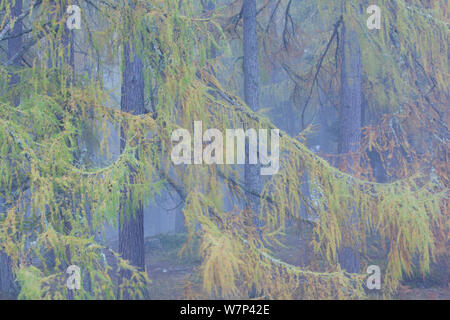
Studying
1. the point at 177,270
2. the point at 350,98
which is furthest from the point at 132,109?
the point at 177,270

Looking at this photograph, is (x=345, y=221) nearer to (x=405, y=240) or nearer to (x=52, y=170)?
(x=405, y=240)

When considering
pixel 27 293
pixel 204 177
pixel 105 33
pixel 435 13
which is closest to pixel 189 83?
pixel 204 177

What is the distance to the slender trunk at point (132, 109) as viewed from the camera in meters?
7.32

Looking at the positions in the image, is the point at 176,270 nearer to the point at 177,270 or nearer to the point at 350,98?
the point at 177,270

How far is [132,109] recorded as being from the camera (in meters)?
7.30

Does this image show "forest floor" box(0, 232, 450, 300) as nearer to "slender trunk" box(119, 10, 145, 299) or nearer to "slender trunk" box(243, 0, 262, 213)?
"slender trunk" box(119, 10, 145, 299)

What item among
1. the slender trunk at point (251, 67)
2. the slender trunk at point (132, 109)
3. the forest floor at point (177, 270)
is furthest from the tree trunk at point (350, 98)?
the slender trunk at point (132, 109)

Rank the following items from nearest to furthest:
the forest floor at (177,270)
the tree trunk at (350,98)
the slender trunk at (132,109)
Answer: the slender trunk at (132,109) < the tree trunk at (350,98) < the forest floor at (177,270)

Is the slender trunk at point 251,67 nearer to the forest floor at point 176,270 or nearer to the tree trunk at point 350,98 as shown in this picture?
the forest floor at point 176,270

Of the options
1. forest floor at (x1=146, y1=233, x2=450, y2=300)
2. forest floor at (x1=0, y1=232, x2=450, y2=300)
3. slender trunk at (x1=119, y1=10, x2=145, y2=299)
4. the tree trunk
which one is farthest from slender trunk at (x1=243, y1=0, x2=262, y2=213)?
slender trunk at (x1=119, y1=10, x2=145, y2=299)

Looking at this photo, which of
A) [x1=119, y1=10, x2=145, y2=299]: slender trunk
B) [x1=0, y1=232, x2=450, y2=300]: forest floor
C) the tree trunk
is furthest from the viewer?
[x1=0, y1=232, x2=450, y2=300]: forest floor

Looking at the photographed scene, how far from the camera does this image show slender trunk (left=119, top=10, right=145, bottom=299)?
288 inches

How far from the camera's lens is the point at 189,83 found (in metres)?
6.33
